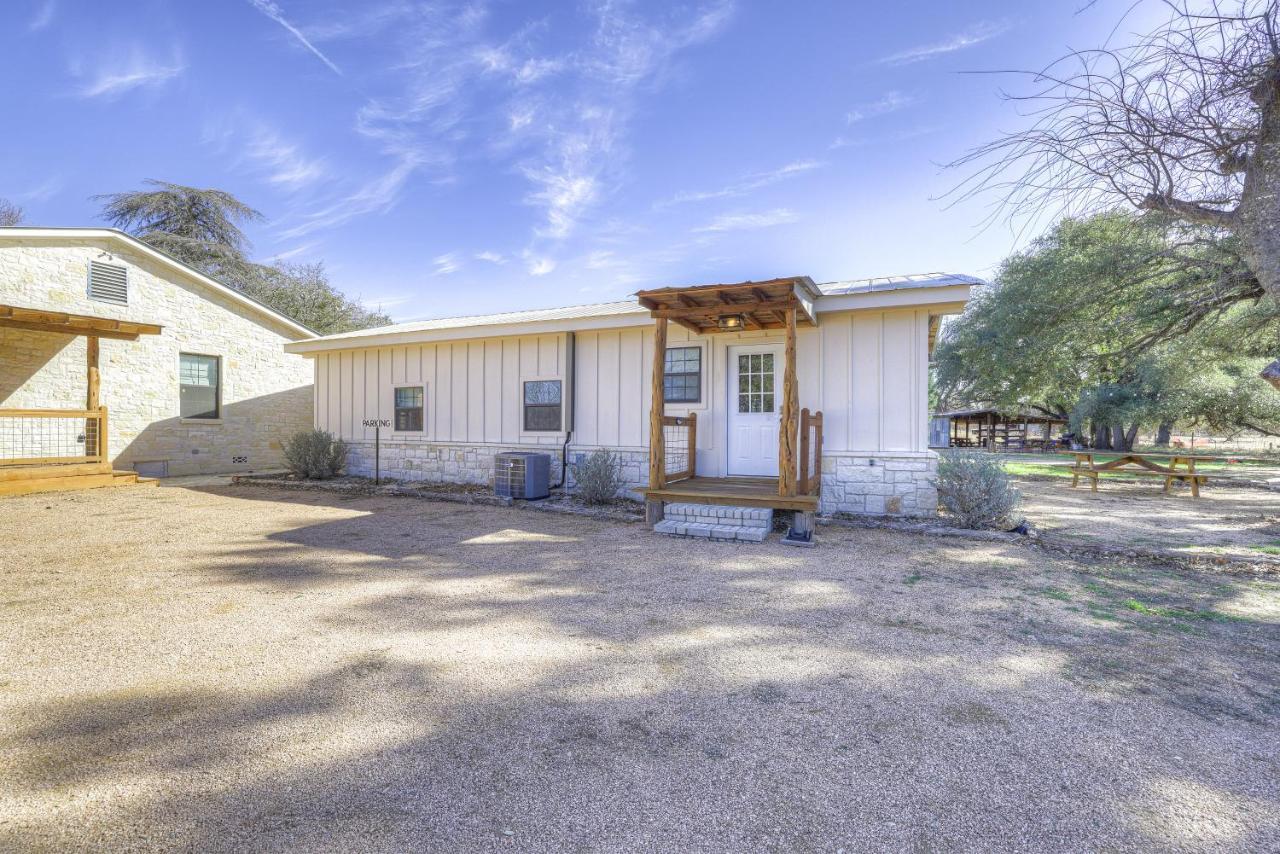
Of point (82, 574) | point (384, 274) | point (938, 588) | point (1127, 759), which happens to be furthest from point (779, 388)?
point (384, 274)

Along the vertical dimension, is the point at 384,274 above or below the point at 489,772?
above

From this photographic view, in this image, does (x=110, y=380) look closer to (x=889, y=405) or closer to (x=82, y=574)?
(x=82, y=574)

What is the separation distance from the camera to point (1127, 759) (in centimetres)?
201

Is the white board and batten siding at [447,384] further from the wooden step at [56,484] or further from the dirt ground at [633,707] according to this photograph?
the dirt ground at [633,707]

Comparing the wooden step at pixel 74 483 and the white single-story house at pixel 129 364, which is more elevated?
the white single-story house at pixel 129 364

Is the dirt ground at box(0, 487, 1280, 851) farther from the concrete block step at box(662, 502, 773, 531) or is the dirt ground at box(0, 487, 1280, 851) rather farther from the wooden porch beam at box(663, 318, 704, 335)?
the wooden porch beam at box(663, 318, 704, 335)

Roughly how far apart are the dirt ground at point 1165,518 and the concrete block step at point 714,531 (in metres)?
3.15

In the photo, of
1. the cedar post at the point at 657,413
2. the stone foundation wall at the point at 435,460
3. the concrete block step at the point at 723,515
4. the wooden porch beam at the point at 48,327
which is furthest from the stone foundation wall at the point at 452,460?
the wooden porch beam at the point at 48,327

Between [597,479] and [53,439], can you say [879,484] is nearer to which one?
[597,479]

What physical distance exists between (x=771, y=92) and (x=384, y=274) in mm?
15538

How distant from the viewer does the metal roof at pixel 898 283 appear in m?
6.43

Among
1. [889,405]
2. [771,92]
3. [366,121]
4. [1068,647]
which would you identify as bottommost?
[1068,647]

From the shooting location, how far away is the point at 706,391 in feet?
25.8

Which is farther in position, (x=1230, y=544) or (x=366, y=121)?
(x=366, y=121)
